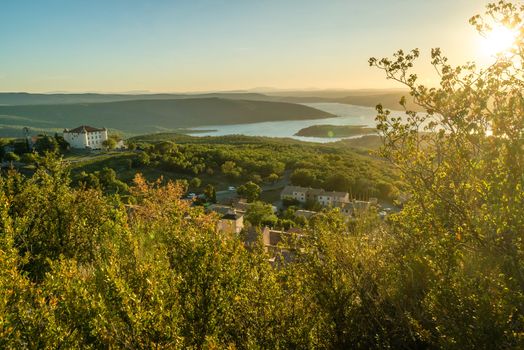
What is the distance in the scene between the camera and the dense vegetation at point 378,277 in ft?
18.7

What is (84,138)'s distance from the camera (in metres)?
89.6

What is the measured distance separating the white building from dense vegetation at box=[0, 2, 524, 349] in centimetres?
8752

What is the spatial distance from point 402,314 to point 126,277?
18.7 feet

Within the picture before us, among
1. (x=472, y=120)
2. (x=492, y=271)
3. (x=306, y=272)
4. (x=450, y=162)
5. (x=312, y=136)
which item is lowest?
(x=312, y=136)

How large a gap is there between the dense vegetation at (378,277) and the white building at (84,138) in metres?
87.5

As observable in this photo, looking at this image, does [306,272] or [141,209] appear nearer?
[306,272]

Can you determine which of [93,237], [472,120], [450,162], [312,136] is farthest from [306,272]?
[312,136]

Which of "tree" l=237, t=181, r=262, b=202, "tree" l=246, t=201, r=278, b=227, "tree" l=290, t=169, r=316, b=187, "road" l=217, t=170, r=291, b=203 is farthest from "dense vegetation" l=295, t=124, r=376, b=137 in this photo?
"tree" l=246, t=201, r=278, b=227

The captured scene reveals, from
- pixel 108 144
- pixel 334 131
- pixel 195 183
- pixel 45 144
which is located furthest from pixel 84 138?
pixel 334 131

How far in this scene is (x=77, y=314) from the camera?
6.84 metres

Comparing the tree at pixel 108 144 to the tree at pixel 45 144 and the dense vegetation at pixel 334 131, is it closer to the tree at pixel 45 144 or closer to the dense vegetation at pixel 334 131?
the tree at pixel 45 144

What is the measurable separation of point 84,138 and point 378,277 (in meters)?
92.5

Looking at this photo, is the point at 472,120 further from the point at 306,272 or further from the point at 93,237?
the point at 93,237

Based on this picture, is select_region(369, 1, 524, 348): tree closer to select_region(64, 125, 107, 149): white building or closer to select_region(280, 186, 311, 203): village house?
select_region(280, 186, 311, 203): village house
